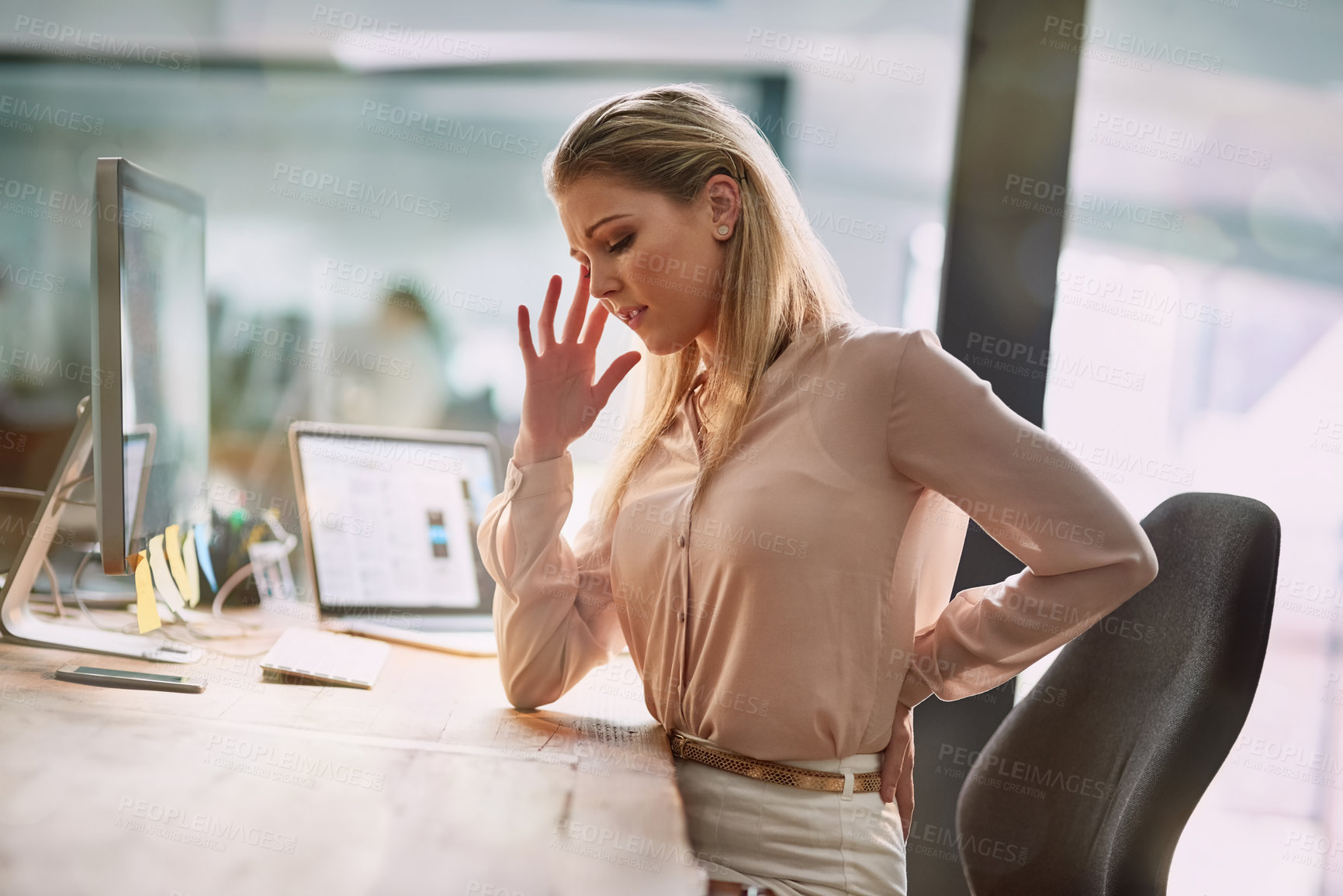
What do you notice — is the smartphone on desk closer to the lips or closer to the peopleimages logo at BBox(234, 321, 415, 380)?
the lips

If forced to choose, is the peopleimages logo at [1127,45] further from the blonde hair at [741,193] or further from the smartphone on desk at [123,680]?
the smartphone on desk at [123,680]

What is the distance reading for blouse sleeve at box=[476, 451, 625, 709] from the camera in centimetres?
124

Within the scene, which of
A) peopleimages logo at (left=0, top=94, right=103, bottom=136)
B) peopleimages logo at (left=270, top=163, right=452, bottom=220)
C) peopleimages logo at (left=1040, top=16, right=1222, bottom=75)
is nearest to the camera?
peopleimages logo at (left=1040, top=16, right=1222, bottom=75)

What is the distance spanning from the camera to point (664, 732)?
1.18 m

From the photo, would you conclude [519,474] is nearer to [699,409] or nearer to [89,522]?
[699,409]

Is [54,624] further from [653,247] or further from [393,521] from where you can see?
[653,247]

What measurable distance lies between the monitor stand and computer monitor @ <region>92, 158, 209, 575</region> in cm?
14

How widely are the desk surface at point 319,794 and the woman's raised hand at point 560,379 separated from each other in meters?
0.39

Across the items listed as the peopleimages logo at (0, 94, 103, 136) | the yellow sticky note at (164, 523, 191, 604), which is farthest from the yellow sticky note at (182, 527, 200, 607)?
the peopleimages logo at (0, 94, 103, 136)

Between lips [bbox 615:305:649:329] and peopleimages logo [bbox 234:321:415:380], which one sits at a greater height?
lips [bbox 615:305:649:329]

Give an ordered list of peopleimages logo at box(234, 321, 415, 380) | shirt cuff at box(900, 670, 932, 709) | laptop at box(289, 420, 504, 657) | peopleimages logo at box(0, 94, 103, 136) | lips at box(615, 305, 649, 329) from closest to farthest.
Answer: shirt cuff at box(900, 670, 932, 709) → lips at box(615, 305, 649, 329) → laptop at box(289, 420, 504, 657) → peopleimages logo at box(0, 94, 103, 136) → peopleimages logo at box(234, 321, 415, 380)

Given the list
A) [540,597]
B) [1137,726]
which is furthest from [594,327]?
[1137,726]

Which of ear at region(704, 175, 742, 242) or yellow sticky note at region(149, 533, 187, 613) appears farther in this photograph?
yellow sticky note at region(149, 533, 187, 613)

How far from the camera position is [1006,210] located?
1598 mm
